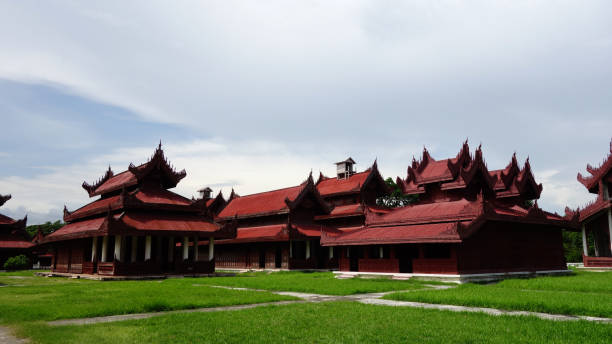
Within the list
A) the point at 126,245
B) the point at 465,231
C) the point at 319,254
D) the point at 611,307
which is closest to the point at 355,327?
the point at 611,307

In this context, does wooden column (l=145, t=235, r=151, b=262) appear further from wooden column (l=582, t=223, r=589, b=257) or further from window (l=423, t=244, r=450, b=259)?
wooden column (l=582, t=223, r=589, b=257)

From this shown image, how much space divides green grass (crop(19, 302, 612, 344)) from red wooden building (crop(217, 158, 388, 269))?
26.7 m

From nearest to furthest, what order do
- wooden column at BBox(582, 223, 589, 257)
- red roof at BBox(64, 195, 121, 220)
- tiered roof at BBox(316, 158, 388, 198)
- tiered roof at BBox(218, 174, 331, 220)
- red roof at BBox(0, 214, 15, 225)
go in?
red roof at BBox(64, 195, 121, 220) < wooden column at BBox(582, 223, 589, 257) < tiered roof at BBox(218, 174, 331, 220) < tiered roof at BBox(316, 158, 388, 198) < red roof at BBox(0, 214, 15, 225)

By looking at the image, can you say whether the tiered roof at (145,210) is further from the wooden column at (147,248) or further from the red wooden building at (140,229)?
the wooden column at (147,248)

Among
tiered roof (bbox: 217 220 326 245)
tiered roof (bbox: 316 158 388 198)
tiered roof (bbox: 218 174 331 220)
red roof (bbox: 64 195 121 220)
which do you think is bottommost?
tiered roof (bbox: 217 220 326 245)

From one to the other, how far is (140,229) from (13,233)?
2951 centimetres

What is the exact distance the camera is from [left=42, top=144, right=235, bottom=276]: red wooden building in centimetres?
2830

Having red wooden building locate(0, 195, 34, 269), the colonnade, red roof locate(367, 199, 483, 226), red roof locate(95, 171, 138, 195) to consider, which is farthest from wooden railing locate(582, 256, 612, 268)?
red wooden building locate(0, 195, 34, 269)

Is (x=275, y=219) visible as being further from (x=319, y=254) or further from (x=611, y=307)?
(x=611, y=307)

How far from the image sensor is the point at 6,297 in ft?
51.5

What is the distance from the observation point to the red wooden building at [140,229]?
28297mm

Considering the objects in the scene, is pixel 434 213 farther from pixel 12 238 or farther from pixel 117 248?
pixel 12 238

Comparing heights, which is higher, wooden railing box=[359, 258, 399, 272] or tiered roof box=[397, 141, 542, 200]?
tiered roof box=[397, 141, 542, 200]

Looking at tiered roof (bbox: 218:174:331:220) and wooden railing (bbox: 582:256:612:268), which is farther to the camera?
tiered roof (bbox: 218:174:331:220)
